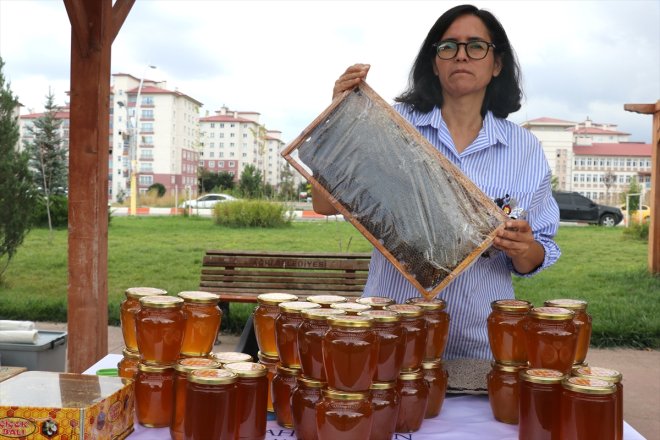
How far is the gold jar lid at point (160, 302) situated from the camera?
2029 millimetres

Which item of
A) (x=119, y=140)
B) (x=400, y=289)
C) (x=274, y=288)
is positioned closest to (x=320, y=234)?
(x=274, y=288)

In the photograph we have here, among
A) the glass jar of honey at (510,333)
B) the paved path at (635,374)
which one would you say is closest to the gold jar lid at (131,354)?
the glass jar of honey at (510,333)

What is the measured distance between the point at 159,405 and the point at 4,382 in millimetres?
485

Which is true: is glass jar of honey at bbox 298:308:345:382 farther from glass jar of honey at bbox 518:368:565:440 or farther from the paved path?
the paved path

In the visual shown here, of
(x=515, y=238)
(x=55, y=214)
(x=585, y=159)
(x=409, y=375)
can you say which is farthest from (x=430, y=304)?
(x=585, y=159)

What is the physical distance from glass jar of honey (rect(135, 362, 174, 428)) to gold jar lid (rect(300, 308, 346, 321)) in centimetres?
48

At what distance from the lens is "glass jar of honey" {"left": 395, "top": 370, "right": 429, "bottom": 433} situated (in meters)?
2.07

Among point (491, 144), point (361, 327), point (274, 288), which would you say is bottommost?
point (274, 288)

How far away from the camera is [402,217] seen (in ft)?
8.34

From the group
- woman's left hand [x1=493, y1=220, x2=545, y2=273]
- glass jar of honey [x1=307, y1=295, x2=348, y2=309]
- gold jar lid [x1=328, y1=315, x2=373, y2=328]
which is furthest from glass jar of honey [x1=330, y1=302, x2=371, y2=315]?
woman's left hand [x1=493, y1=220, x2=545, y2=273]

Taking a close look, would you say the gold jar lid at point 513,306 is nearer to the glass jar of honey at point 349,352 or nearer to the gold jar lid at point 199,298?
the glass jar of honey at point 349,352

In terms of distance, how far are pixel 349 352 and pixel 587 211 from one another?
31611 mm

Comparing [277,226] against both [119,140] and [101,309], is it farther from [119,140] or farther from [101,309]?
[119,140]

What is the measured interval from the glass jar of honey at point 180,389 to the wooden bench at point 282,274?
5.82 meters
